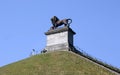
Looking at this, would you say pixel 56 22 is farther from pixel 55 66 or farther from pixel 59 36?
pixel 55 66

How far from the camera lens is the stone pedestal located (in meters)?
53.0

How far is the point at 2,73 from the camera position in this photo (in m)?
45.0

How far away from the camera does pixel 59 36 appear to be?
178 feet

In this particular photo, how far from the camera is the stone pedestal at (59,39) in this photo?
5300 cm

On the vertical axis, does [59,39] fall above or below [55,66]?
above

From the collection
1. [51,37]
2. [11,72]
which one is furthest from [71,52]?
[11,72]

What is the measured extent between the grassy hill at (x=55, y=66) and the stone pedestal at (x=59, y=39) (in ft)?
8.04

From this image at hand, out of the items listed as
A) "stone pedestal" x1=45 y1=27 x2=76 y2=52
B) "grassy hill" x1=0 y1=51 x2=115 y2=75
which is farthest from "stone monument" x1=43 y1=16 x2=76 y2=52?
"grassy hill" x1=0 y1=51 x2=115 y2=75

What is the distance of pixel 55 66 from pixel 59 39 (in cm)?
987

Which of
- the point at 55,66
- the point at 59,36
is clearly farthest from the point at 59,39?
the point at 55,66

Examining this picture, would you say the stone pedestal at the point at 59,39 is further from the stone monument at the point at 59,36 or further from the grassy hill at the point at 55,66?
the grassy hill at the point at 55,66

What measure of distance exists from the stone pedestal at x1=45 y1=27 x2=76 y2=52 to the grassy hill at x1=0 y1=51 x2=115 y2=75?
2450 mm

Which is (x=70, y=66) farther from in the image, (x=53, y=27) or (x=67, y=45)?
(x=53, y=27)

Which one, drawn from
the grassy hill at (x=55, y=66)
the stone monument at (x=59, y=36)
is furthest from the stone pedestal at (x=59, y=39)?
the grassy hill at (x=55, y=66)
